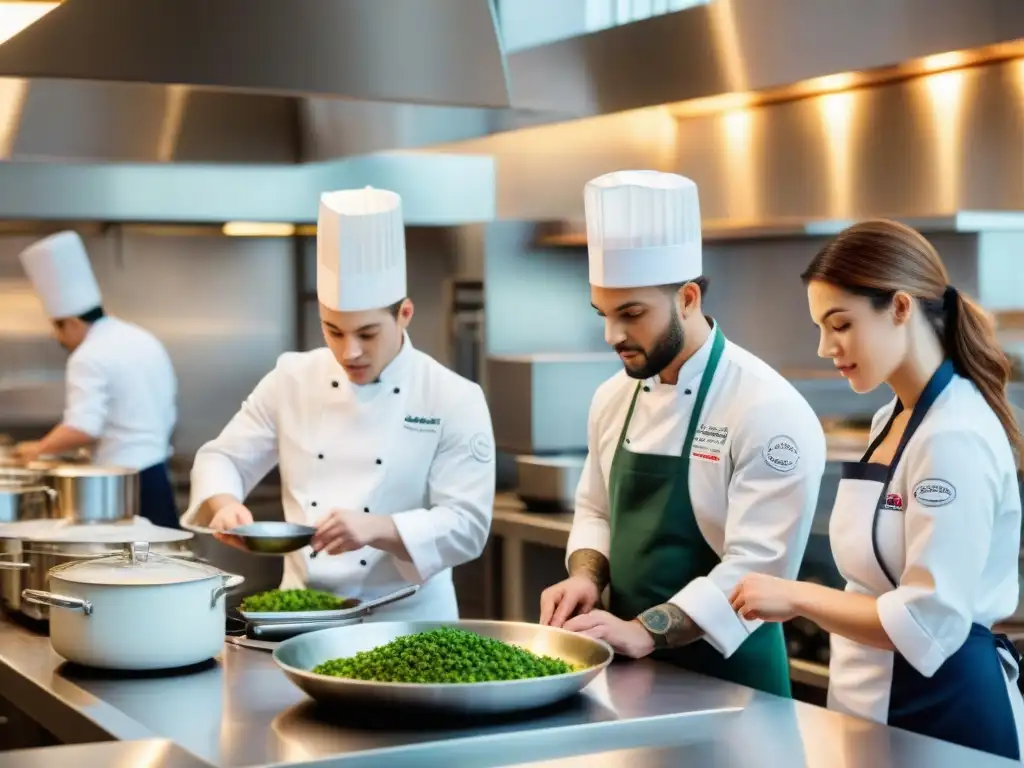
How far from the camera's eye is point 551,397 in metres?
4.23

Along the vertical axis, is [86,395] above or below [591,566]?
above

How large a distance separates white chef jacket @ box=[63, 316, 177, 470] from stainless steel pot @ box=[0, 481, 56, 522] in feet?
6.41

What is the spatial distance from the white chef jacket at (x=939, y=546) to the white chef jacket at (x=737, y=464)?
130 millimetres

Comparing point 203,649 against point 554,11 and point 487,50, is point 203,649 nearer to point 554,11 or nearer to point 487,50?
point 487,50

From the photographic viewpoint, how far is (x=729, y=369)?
245 centimetres

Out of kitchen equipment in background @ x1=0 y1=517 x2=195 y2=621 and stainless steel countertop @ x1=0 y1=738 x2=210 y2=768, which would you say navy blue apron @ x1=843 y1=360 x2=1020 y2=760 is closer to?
stainless steel countertop @ x1=0 y1=738 x2=210 y2=768

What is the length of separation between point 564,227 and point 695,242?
77.2 inches

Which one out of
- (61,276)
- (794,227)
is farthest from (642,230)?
(61,276)

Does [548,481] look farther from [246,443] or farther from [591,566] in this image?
[591,566]

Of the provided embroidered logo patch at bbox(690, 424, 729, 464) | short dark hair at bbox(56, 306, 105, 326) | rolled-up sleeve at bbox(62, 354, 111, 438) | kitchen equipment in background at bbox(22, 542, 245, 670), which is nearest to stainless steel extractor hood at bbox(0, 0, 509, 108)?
embroidered logo patch at bbox(690, 424, 729, 464)

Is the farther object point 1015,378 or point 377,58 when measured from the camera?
point 1015,378

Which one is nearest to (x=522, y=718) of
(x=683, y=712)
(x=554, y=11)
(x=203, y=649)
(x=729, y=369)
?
(x=683, y=712)

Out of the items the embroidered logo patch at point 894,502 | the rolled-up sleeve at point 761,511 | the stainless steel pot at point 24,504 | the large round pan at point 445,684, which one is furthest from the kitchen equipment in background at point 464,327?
the embroidered logo patch at point 894,502

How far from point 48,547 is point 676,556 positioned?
Result: 113 cm
